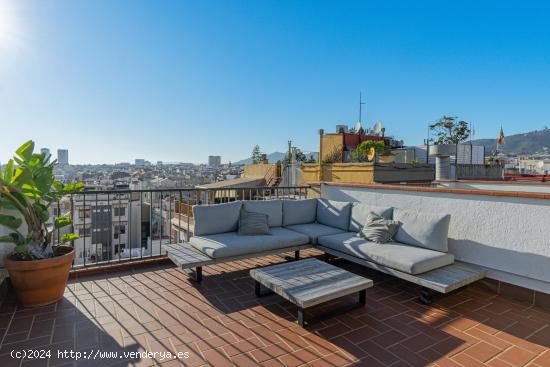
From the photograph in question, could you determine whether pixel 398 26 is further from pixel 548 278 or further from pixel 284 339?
pixel 284 339

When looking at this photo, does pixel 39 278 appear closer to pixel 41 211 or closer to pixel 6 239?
pixel 6 239

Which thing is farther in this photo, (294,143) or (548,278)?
(294,143)

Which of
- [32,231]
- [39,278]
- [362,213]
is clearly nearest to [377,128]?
[362,213]

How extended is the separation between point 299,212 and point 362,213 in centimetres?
100

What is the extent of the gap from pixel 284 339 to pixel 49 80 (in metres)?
6.69

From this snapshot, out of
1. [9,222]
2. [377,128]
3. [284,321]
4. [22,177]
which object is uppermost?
[377,128]

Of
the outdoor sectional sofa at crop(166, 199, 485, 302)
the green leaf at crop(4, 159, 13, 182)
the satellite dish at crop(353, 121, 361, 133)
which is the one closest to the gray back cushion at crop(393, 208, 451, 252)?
the outdoor sectional sofa at crop(166, 199, 485, 302)

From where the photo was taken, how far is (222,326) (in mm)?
2447

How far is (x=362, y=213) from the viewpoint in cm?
414

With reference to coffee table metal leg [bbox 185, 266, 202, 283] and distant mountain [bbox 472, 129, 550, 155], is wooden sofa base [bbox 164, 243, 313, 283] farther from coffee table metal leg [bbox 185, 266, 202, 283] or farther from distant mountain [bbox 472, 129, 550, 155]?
distant mountain [bbox 472, 129, 550, 155]

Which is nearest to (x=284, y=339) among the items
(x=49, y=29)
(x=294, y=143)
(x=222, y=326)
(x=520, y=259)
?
(x=222, y=326)

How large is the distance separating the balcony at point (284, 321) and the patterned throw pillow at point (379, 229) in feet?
1.69

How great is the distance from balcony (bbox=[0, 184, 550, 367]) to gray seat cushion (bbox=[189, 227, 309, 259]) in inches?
15.6

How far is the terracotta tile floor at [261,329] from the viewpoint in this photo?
2.04 m
